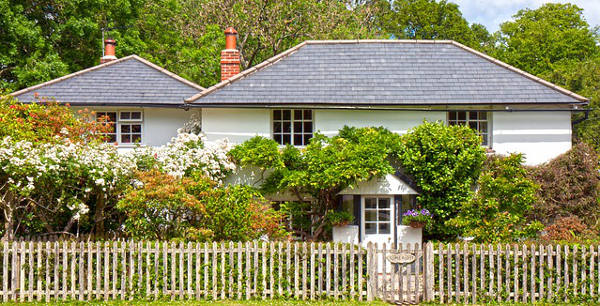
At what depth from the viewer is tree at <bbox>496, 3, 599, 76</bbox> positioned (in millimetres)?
44031

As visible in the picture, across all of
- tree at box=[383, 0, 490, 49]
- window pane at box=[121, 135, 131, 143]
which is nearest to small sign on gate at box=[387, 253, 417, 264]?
window pane at box=[121, 135, 131, 143]

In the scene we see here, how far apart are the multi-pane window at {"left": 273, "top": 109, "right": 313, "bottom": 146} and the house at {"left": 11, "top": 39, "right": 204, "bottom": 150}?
3.13 metres

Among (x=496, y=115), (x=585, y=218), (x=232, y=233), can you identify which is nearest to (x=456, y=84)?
(x=496, y=115)

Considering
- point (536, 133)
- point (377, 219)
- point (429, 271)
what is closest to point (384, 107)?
point (377, 219)

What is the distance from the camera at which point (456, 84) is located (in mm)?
19688

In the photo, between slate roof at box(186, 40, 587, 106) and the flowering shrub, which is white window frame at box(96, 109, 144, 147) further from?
slate roof at box(186, 40, 587, 106)

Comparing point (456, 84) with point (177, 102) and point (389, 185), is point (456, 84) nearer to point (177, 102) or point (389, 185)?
point (389, 185)

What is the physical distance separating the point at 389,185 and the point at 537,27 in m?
33.5

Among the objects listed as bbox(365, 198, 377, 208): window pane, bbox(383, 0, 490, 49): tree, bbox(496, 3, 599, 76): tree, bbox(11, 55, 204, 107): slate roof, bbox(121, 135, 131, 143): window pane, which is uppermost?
bbox(383, 0, 490, 49): tree

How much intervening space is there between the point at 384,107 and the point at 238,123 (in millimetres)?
4794

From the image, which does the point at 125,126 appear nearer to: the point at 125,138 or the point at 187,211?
the point at 125,138

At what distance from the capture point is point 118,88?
2100 cm

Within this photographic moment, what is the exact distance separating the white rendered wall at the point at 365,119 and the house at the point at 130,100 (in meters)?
4.67

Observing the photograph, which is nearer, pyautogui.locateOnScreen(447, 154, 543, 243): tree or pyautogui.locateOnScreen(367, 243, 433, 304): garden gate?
pyautogui.locateOnScreen(367, 243, 433, 304): garden gate
